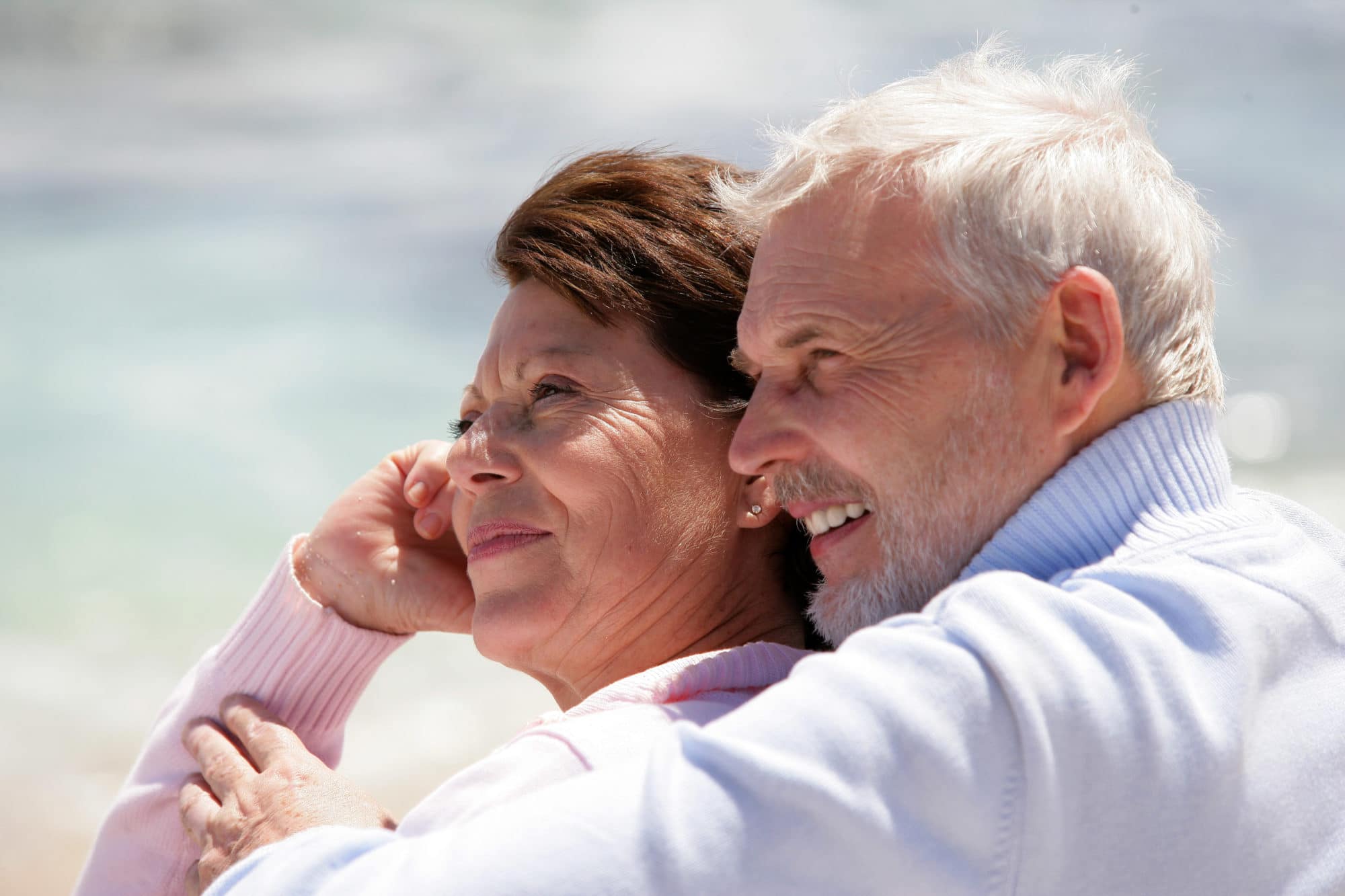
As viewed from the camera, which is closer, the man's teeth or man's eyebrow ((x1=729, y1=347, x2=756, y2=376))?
the man's teeth

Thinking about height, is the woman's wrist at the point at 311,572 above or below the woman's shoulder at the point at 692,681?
below

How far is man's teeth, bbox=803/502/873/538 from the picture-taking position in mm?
1715

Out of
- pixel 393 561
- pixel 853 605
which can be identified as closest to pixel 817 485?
pixel 853 605

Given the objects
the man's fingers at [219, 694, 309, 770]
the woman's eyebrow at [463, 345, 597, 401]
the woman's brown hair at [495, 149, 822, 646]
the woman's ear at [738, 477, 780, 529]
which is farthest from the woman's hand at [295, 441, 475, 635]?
the woman's ear at [738, 477, 780, 529]

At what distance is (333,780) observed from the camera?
6.22ft

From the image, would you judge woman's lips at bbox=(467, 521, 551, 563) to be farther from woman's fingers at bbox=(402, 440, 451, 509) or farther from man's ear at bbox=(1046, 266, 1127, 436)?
man's ear at bbox=(1046, 266, 1127, 436)

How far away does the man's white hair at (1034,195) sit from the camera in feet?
5.14

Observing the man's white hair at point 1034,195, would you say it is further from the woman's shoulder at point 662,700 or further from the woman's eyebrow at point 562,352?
the woman's shoulder at point 662,700

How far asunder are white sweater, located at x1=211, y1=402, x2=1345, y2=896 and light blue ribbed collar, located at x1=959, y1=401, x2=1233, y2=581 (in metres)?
0.07

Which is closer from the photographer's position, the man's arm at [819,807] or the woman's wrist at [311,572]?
the man's arm at [819,807]

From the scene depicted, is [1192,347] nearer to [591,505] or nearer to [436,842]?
[591,505]

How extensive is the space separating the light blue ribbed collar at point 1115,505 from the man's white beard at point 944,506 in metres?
0.05

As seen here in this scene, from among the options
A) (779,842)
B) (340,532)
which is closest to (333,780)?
(340,532)

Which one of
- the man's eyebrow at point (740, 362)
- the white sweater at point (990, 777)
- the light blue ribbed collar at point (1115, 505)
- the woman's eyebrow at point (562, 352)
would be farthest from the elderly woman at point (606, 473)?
the white sweater at point (990, 777)
